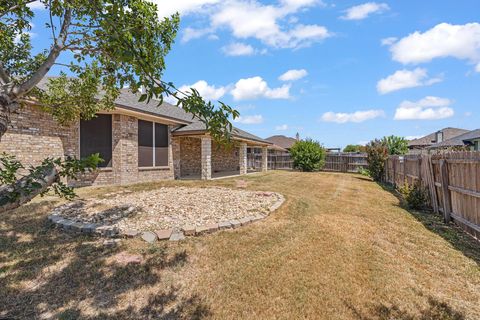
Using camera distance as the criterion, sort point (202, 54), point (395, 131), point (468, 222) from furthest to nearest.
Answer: point (395, 131), point (202, 54), point (468, 222)

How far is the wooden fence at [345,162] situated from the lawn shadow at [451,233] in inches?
651

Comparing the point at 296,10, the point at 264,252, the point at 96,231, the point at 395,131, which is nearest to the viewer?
the point at 264,252

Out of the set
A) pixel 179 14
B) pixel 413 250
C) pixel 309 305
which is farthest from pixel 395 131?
pixel 309 305

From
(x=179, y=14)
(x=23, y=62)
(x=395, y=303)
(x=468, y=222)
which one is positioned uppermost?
(x=179, y=14)

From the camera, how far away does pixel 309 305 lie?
3.02 m

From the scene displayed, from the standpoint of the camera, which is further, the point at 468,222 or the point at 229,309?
the point at 468,222

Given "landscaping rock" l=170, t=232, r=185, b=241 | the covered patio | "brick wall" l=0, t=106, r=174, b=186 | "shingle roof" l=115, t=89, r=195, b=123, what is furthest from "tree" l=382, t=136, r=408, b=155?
"landscaping rock" l=170, t=232, r=185, b=241

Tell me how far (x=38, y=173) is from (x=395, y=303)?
4001 mm

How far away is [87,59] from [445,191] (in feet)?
28.6

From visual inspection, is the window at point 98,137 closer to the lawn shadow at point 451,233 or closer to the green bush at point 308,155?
the lawn shadow at point 451,233

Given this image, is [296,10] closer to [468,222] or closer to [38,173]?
[468,222]

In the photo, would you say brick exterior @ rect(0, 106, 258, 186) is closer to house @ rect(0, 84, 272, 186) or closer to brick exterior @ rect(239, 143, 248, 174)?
house @ rect(0, 84, 272, 186)

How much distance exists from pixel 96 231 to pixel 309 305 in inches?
164

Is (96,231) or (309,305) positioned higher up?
(96,231)
